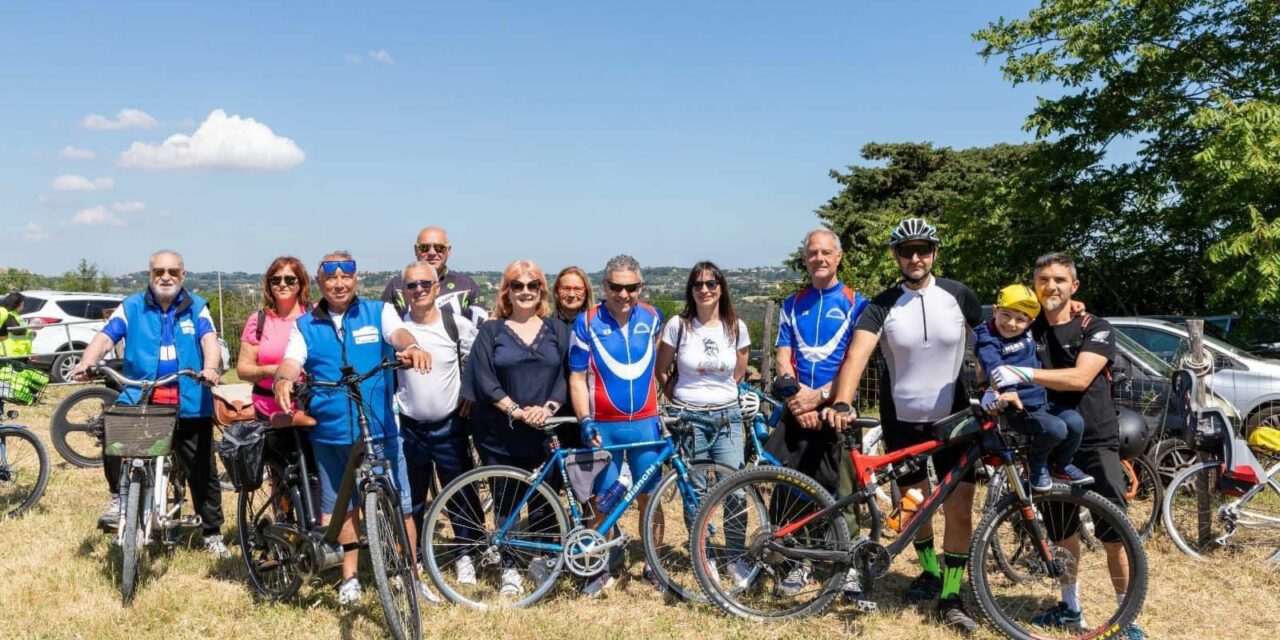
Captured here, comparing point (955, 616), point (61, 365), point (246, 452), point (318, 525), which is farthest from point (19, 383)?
point (61, 365)

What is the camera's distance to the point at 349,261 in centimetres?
396

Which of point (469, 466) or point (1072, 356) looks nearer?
point (1072, 356)

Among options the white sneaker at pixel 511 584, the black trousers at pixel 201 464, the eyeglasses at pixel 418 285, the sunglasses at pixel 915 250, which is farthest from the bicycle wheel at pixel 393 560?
the sunglasses at pixel 915 250

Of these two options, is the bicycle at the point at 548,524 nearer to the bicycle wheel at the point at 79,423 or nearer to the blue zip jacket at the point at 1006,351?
the blue zip jacket at the point at 1006,351

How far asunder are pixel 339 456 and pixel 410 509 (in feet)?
1.49

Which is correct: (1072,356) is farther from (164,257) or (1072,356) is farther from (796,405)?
(164,257)

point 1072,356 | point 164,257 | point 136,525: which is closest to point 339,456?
point 136,525

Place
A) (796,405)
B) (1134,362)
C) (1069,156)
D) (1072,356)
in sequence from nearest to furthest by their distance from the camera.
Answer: (1072,356), (796,405), (1134,362), (1069,156)

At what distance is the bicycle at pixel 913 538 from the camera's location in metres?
3.54

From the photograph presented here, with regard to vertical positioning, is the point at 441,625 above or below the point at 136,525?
below

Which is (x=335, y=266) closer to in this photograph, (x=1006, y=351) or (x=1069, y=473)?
(x=1006, y=351)

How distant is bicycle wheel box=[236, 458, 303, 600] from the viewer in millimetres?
4102

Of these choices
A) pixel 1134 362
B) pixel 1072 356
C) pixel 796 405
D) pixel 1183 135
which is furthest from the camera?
pixel 1183 135

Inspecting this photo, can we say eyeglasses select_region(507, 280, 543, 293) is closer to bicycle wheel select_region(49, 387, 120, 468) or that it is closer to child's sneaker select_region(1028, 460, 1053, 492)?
child's sneaker select_region(1028, 460, 1053, 492)
